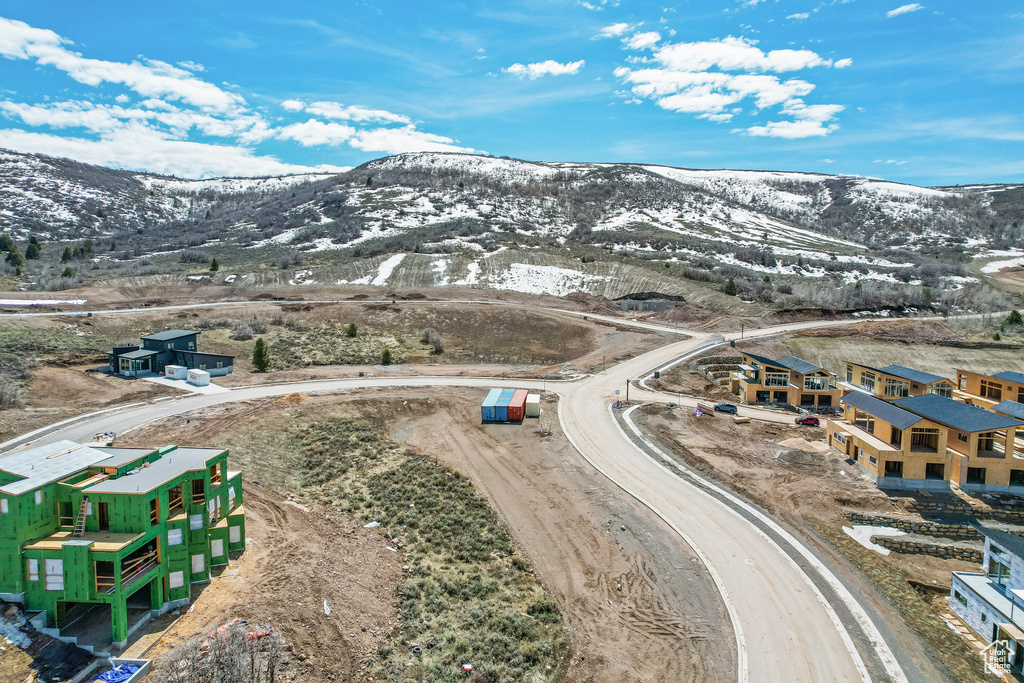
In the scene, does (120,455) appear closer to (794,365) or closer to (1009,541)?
(1009,541)

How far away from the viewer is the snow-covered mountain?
94.0 meters


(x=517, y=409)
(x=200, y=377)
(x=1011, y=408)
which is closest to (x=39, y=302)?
(x=200, y=377)

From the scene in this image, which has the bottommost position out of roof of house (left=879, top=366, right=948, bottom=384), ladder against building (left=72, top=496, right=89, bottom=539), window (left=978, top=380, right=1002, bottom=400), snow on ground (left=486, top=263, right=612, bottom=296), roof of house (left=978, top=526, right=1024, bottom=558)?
roof of house (left=978, top=526, right=1024, bottom=558)

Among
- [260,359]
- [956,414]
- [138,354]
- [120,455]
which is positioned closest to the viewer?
[120,455]

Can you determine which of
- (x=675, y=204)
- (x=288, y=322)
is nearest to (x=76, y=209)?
(x=288, y=322)

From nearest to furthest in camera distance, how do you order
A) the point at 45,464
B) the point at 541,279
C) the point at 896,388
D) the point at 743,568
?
1. the point at 45,464
2. the point at 743,568
3. the point at 896,388
4. the point at 541,279

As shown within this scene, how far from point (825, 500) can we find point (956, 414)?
10576mm

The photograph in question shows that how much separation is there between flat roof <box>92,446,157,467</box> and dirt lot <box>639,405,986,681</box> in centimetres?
2603

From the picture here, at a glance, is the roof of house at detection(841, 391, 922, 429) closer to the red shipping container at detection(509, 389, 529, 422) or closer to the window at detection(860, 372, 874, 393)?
the window at detection(860, 372, 874, 393)

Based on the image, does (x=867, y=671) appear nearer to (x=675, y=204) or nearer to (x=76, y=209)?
(x=675, y=204)

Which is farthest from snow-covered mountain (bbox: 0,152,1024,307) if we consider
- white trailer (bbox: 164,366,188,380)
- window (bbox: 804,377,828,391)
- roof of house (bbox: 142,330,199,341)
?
white trailer (bbox: 164,366,188,380)

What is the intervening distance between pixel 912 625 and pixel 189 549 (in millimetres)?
24136

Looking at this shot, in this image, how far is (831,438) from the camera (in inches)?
1398

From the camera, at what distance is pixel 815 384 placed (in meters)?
43.8
